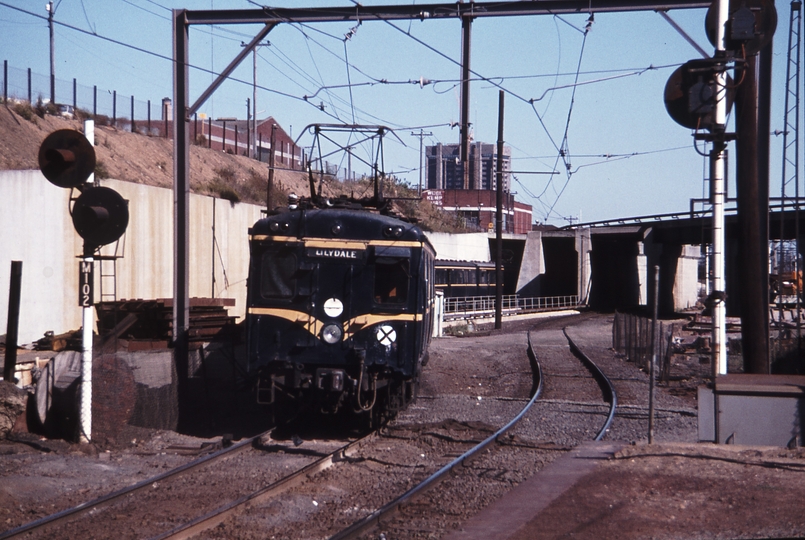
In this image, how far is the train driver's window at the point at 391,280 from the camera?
11.4 metres

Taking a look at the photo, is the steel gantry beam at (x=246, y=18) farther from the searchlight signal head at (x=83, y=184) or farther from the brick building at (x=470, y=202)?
the brick building at (x=470, y=202)

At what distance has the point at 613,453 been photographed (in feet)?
31.6

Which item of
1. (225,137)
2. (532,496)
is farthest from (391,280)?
(225,137)

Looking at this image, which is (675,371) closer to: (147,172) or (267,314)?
(267,314)

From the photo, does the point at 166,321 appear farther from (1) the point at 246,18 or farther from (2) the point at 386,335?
(2) the point at 386,335

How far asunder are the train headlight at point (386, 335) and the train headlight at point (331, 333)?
20.5 inches

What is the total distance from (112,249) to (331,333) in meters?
11.4

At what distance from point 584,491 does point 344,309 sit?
4620 mm

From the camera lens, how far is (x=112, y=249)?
814 inches

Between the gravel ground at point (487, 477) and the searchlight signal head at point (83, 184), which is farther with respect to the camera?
the searchlight signal head at point (83, 184)

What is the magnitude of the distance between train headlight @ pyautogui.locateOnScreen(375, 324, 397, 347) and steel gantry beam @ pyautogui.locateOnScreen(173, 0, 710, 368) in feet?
15.0

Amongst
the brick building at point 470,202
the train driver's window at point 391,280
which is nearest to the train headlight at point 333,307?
the train driver's window at point 391,280

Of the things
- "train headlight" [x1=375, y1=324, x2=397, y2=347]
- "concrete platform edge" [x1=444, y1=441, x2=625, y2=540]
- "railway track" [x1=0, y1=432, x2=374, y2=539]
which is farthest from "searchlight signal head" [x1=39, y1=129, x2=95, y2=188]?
"concrete platform edge" [x1=444, y1=441, x2=625, y2=540]

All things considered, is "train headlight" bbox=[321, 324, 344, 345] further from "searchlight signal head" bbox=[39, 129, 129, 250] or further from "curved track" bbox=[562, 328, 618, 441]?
A: "curved track" bbox=[562, 328, 618, 441]
